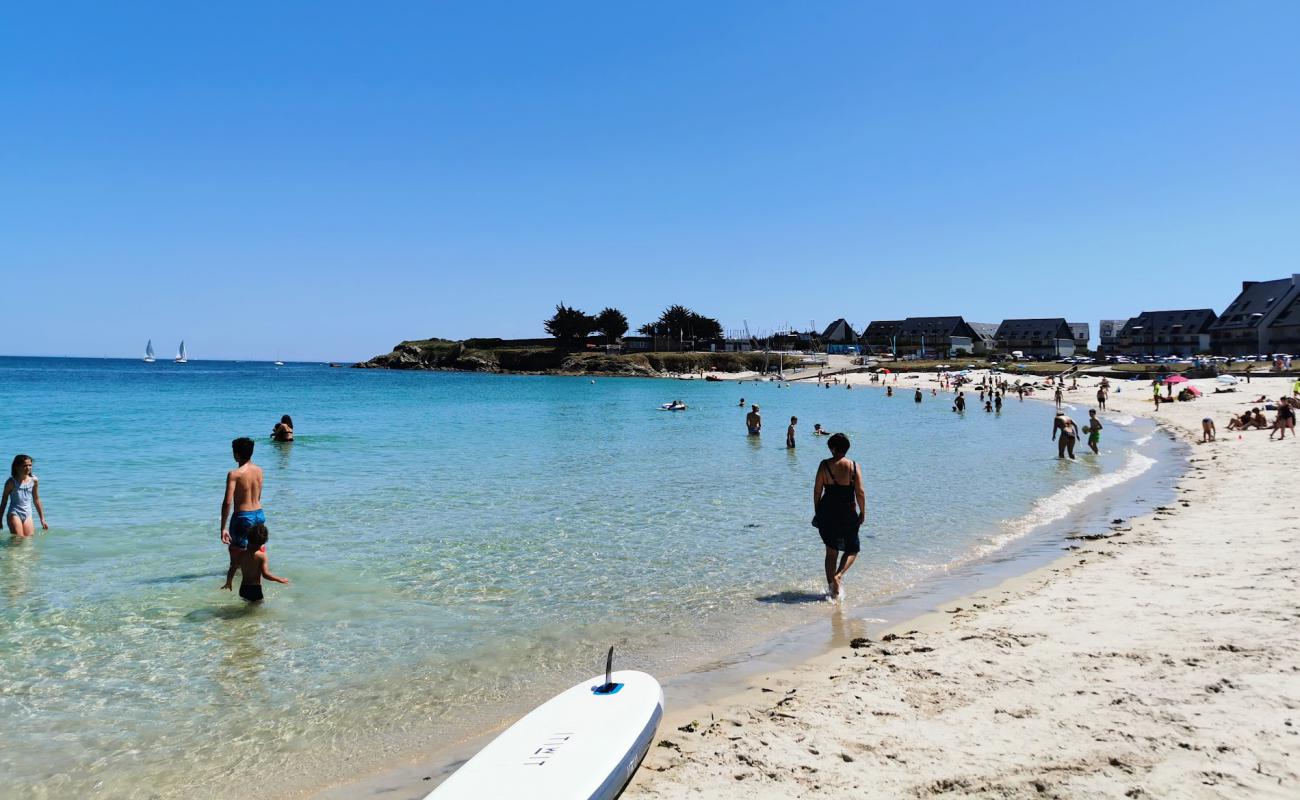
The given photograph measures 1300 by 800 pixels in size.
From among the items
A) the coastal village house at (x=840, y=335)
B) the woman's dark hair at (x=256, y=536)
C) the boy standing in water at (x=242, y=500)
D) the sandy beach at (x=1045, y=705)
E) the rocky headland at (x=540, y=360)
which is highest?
the coastal village house at (x=840, y=335)

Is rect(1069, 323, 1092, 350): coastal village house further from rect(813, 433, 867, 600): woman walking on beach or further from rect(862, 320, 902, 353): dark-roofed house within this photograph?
rect(813, 433, 867, 600): woman walking on beach

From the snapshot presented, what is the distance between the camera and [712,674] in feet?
22.4

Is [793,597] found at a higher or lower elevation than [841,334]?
lower

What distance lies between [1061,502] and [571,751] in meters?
15.0

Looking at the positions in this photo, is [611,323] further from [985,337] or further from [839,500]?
[839,500]

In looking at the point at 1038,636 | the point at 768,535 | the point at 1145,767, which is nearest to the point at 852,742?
the point at 1145,767

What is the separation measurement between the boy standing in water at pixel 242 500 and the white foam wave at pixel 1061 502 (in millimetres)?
10379

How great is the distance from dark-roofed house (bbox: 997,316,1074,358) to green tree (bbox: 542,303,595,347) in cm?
7635

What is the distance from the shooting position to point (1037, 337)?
126m

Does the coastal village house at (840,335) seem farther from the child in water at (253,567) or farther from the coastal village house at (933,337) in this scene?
the child in water at (253,567)

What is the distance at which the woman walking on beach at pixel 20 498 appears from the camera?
1164 centimetres

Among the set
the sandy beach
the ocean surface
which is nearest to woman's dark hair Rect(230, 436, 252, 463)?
the ocean surface

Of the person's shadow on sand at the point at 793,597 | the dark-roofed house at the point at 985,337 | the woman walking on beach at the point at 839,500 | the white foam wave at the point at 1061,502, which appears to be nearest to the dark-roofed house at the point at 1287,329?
the dark-roofed house at the point at 985,337

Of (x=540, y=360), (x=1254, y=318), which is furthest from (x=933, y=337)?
(x=540, y=360)
